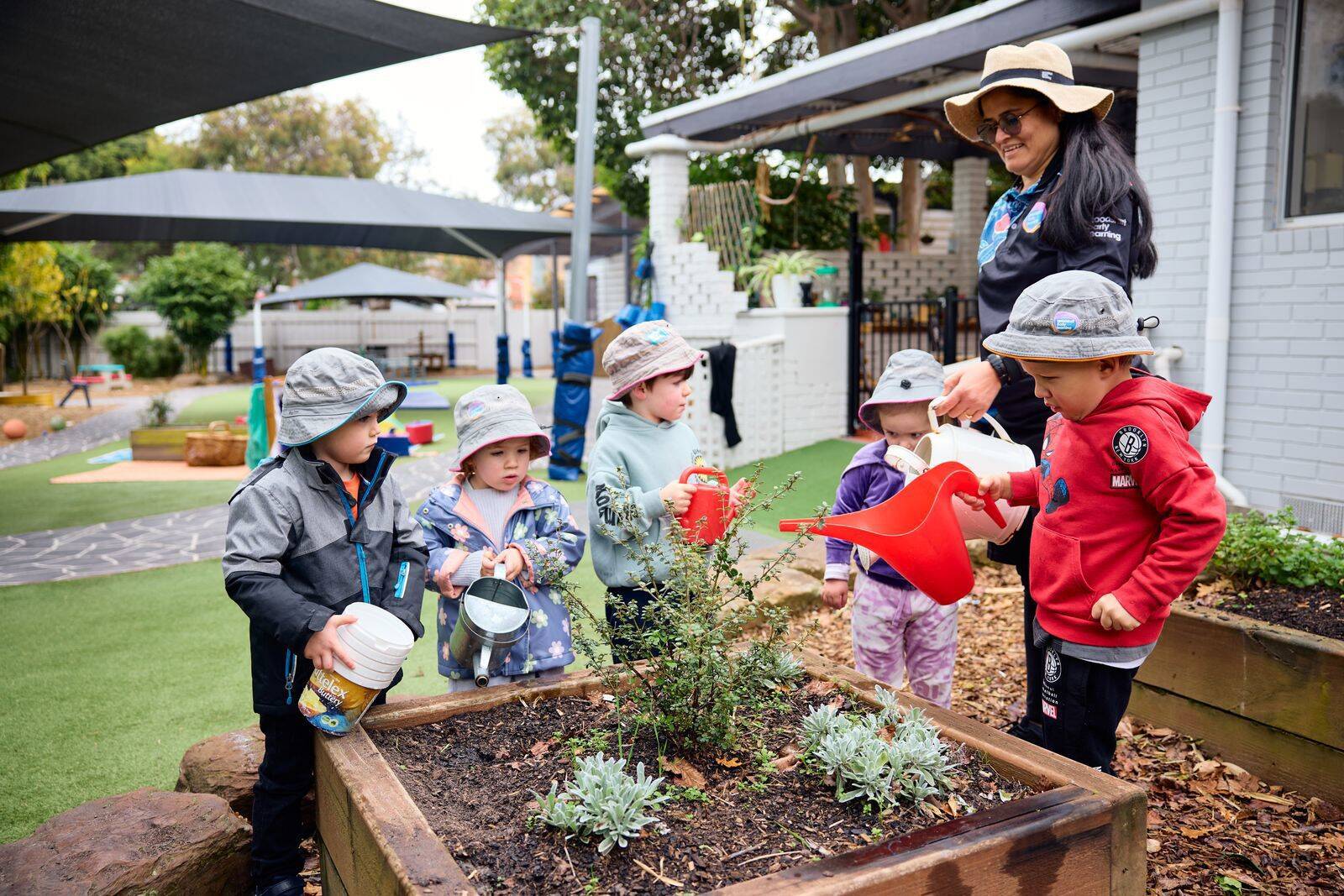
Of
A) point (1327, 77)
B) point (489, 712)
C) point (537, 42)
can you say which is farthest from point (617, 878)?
point (537, 42)

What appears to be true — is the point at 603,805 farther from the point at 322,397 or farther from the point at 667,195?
the point at 667,195

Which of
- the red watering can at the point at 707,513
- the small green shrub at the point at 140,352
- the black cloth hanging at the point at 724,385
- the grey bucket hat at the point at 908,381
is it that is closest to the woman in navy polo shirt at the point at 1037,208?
the grey bucket hat at the point at 908,381

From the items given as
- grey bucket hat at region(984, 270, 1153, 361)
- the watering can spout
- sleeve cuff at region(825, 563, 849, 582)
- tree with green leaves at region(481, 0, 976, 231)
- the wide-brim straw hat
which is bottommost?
the watering can spout

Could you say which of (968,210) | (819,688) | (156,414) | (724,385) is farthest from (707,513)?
(156,414)

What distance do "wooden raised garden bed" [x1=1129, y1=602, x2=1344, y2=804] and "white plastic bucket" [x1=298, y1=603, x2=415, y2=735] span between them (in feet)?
7.68

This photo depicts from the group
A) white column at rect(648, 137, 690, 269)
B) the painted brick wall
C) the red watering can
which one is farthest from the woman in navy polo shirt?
white column at rect(648, 137, 690, 269)

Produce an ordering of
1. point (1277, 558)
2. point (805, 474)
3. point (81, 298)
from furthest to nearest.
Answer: point (81, 298)
point (805, 474)
point (1277, 558)

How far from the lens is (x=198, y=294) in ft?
77.3

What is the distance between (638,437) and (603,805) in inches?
58.6

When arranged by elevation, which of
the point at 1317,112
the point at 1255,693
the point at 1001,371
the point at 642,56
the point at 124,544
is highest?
the point at 642,56

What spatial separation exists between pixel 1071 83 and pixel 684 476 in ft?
4.43

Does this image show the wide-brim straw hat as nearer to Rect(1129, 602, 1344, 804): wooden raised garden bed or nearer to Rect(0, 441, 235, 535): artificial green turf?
Rect(1129, 602, 1344, 804): wooden raised garden bed

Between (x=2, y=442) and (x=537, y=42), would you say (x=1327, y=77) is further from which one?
(x=2, y=442)

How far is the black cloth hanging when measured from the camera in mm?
8914
